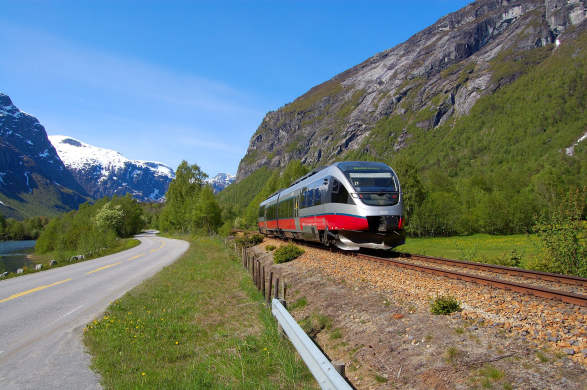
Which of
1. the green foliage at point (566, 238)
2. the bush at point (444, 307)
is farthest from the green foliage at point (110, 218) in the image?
the bush at point (444, 307)

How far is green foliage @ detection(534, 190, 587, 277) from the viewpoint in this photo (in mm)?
11586

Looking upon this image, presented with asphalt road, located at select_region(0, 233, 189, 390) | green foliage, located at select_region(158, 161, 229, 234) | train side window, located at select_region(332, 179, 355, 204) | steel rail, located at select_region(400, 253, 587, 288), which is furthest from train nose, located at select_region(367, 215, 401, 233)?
green foliage, located at select_region(158, 161, 229, 234)

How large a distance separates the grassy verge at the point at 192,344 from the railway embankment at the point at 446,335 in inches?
39.5

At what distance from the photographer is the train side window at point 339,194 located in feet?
50.4

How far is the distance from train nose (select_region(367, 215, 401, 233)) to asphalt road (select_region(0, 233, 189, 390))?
962cm

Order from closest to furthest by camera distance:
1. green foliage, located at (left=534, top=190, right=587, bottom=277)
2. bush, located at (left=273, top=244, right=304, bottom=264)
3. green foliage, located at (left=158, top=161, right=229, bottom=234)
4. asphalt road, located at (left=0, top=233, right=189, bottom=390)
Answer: asphalt road, located at (left=0, top=233, right=189, bottom=390) < green foliage, located at (left=534, top=190, right=587, bottom=277) < bush, located at (left=273, top=244, right=304, bottom=264) < green foliage, located at (left=158, top=161, right=229, bottom=234)

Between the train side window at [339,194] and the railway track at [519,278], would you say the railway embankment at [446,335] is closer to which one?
the railway track at [519,278]

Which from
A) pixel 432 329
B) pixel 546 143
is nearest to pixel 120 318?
pixel 432 329

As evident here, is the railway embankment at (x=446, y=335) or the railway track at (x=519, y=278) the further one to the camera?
the railway track at (x=519, y=278)

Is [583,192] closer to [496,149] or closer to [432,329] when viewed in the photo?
[432,329]

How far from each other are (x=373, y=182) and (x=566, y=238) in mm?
6761

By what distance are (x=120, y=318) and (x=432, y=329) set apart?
24.4 ft

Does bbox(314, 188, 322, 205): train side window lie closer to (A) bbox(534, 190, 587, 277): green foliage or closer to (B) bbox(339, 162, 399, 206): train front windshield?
(B) bbox(339, 162, 399, 206): train front windshield

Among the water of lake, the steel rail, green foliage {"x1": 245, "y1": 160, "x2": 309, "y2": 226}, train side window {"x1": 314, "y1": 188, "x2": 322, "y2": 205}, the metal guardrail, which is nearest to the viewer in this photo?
the metal guardrail
